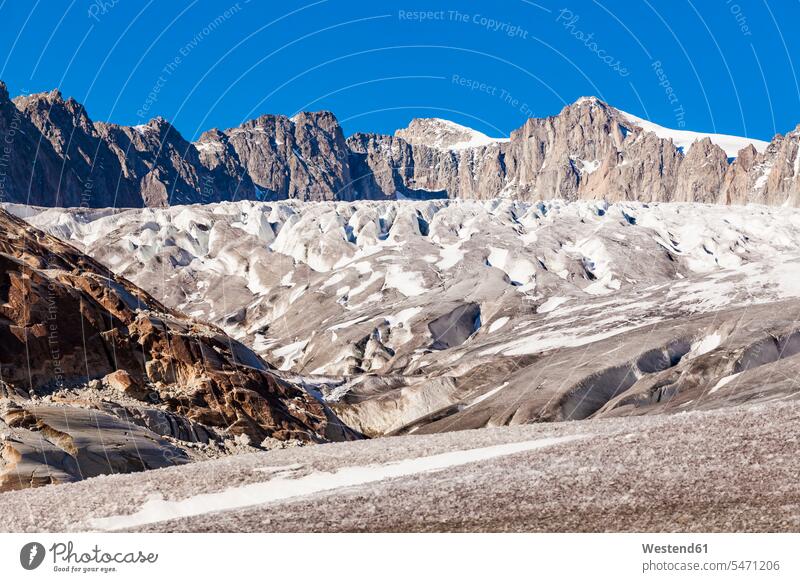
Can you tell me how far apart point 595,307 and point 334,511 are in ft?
477

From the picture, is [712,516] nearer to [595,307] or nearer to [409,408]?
[409,408]

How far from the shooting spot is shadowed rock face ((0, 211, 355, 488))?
4669 cm
